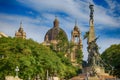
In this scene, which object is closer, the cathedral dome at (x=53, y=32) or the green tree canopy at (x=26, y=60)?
the green tree canopy at (x=26, y=60)

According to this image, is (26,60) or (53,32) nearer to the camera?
(26,60)

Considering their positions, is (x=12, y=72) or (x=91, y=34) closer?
(x=12, y=72)

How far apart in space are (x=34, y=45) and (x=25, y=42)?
7.17 feet

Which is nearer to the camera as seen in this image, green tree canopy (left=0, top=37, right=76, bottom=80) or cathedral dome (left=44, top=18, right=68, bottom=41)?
green tree canopy (left=0, top=37, right=76, bottom=80)

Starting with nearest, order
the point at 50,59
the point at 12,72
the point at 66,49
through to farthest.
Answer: the point at 12,72, the point at 50,59, the point at 66,49

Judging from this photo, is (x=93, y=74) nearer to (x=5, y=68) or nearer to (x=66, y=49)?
(x=5, y=68)

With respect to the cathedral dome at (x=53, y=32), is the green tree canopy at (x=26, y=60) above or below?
below

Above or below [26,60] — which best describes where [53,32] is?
above

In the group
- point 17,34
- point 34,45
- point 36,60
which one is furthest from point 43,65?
point 17,34

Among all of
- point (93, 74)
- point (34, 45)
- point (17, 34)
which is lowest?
point (93, 74)

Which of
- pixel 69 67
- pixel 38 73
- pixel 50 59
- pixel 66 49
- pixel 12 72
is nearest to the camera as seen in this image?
pixel 12 72

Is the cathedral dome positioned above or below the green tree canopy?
above

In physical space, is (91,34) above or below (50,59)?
above

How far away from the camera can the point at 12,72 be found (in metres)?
57.1
